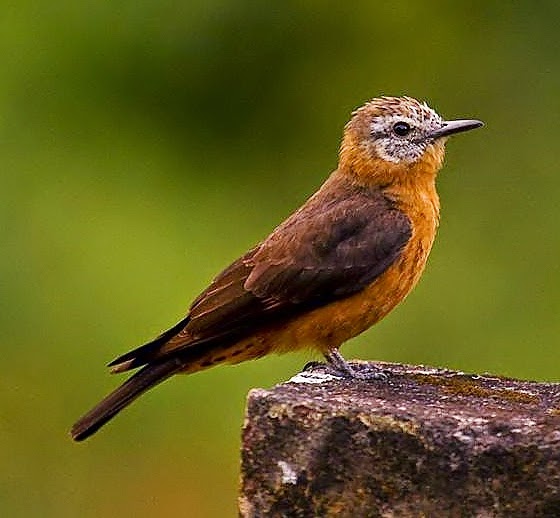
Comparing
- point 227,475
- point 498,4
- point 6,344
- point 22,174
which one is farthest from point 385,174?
point 498,4

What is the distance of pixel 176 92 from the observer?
35.9 feet

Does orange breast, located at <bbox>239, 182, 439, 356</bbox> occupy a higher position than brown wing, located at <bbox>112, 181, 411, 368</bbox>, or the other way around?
brown wing, located at <bbox>112, 181, 411, 368</bbox>

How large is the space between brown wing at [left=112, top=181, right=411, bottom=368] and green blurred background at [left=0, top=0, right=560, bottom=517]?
1.85m

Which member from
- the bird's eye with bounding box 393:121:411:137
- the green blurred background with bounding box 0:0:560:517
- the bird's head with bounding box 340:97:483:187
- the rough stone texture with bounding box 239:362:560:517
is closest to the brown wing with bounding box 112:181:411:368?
the bird's head with bounding box 340:97:483:187

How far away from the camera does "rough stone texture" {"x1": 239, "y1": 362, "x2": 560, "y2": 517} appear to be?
400 cm

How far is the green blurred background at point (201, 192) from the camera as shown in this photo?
8.31m

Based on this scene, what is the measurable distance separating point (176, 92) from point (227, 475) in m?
3.52

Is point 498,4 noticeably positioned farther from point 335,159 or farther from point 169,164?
point 169,164

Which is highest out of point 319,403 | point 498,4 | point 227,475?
point 498,4

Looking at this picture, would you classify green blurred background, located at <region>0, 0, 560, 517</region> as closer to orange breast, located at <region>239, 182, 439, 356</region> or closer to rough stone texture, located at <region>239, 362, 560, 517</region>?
orange breast, located at <region>239, 182, 439, 356</region>

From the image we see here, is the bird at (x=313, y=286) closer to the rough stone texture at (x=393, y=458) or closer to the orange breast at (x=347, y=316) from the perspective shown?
the orange breast at (x=347, y=316)

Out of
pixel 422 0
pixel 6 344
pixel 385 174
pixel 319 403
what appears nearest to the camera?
pixel 319 403

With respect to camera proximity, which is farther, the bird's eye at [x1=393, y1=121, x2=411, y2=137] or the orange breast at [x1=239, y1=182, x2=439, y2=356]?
the bird's eye at [x1=393, y1=121, x2=411, y2=137]

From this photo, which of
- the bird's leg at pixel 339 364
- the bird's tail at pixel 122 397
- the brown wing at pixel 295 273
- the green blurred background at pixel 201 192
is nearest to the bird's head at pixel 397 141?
the brown wing at pixel 295 273
